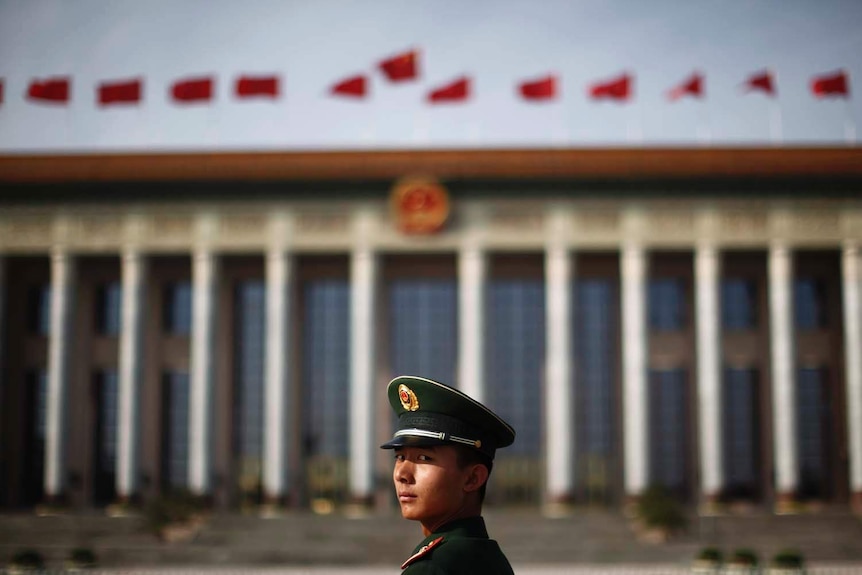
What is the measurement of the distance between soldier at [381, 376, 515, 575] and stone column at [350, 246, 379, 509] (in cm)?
3693

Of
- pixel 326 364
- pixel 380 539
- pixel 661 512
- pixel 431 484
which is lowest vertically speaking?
pixel 380 539

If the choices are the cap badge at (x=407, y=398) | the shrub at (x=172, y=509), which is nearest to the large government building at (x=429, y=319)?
the shrub at (x=172, y=509)

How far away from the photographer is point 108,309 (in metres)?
45.1

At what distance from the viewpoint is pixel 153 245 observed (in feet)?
137

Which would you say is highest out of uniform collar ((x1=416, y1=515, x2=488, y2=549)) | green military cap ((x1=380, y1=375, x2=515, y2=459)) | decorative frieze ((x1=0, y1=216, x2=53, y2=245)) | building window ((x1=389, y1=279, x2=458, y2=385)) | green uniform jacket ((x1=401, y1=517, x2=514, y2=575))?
decorative frieze ((x1=0, y1=216, x2=53, y2=245))

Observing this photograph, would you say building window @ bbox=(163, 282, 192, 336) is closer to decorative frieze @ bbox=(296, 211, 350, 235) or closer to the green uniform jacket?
decorative frieze @ bbox=(296, 211, 350, 235)

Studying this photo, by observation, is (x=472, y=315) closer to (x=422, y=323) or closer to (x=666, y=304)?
(x=422, y=323)

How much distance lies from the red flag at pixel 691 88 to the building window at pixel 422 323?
10.7 metres

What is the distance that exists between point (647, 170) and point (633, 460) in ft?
32.2

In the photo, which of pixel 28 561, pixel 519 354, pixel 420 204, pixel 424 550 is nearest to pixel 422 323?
pixel 519 354

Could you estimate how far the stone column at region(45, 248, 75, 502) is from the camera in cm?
4100

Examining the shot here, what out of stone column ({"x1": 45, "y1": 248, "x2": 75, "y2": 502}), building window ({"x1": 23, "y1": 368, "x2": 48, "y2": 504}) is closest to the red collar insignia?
stone column ({"x1": 45, "y1": 248, "x2": 75, "y2": 502})

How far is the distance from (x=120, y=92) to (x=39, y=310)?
1088 cm

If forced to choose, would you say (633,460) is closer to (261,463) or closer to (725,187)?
(725,187)
